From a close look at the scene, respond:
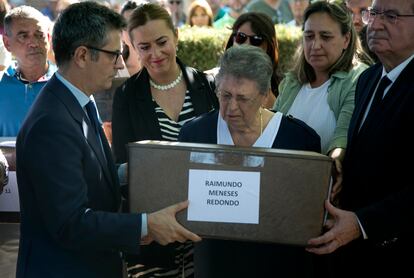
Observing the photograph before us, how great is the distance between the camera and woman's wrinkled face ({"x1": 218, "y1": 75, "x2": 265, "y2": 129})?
9.30ft

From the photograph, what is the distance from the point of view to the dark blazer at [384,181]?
109 inches

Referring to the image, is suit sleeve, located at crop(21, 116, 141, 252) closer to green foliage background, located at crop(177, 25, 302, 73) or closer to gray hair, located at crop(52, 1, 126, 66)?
gray hair, located at crop(52, 1, 126, 66)

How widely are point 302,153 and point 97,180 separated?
2.70ft

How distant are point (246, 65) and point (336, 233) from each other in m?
0.79

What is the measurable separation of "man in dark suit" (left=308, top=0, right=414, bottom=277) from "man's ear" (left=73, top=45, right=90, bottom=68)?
1134mm

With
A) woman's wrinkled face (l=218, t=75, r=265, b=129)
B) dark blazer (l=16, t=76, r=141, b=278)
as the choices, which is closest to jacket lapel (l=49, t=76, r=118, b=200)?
dark blazer (l=16, t=76, r=141, b=278)

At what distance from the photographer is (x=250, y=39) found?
14.9ft

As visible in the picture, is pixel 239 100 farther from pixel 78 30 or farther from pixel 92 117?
pixel 78 30

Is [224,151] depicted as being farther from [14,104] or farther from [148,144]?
[14,104]

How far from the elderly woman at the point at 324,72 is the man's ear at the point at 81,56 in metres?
1.44

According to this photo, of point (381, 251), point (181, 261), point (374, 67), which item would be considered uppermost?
point (374, 67)

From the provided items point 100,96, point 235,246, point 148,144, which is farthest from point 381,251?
Result: point 100,96

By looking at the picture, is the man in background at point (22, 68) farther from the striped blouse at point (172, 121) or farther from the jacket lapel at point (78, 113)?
the jacket lapel at point (78, 113)

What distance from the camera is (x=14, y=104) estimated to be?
13.8ft
